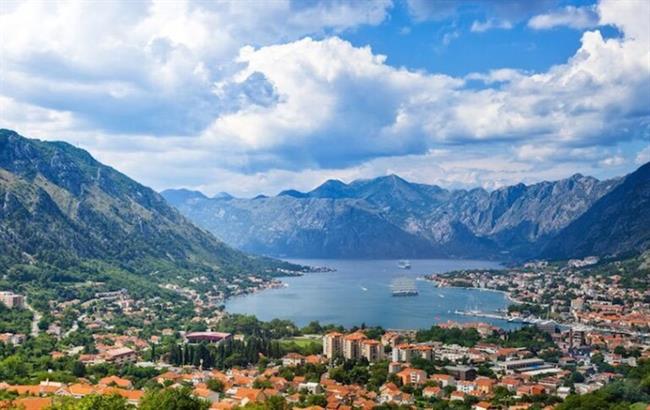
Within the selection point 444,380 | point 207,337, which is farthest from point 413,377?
point 207,337

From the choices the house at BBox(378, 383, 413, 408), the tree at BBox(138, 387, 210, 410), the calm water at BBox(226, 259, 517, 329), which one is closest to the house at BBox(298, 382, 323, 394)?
the house at BBox(378, 383, 413, 408)

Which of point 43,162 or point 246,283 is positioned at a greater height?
point 43,162

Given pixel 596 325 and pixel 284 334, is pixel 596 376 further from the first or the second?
pixel 596 325

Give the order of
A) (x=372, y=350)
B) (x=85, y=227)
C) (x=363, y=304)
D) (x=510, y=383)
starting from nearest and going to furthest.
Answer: (x=510, y=383) → (x=372, y=350) → (x=363, y=304) → (x=85, y=227)

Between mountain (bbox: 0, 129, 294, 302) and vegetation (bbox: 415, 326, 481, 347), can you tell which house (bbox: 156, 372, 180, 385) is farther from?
mountain (bbox: 0, 129, 294, 302)

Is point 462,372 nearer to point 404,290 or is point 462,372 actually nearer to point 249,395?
point 249,395

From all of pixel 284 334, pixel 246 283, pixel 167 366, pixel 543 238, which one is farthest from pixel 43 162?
pixel 543 238
